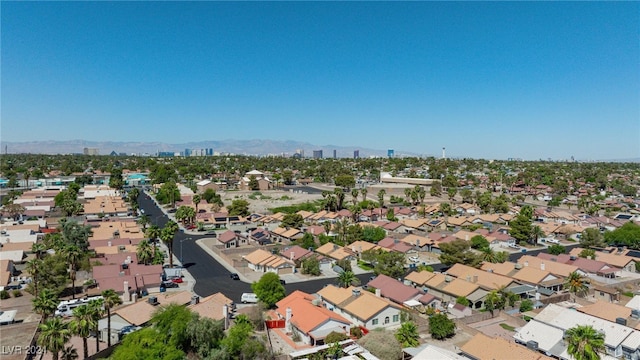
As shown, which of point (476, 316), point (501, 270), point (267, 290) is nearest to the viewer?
point (476, 316)

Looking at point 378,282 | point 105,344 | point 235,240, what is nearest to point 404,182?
point 235,240

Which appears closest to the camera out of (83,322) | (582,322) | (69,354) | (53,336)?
(53,336)

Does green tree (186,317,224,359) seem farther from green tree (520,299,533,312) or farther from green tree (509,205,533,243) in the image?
green tree (509,205,533,243)

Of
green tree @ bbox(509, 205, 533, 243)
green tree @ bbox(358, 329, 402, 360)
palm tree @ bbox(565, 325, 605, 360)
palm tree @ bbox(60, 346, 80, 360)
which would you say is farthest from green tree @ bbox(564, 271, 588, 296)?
palm tree @ bbox(60, 346, 80, 360)

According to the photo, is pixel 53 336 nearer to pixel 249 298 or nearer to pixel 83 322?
pixel 83 322

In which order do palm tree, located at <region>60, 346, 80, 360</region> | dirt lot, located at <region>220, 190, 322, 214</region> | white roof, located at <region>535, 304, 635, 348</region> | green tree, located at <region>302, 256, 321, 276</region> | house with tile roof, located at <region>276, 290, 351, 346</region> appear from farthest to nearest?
1. dirt lot, located at <region>220, 190, 322, 214</region>
2. green tree, located at <region>302, 256, 321, 276</region>
3. house with tile roof, located at <region>276, 290, 351, 346</region>
4. white roof, located at <region>535, 304, 635, 348</region>
5. palm tree, located at <region>60, 346, 80, 360</region>

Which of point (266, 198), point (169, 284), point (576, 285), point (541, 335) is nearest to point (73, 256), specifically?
point (169, 284)

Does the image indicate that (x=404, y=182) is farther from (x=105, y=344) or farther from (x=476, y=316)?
(x=105, y=344)
